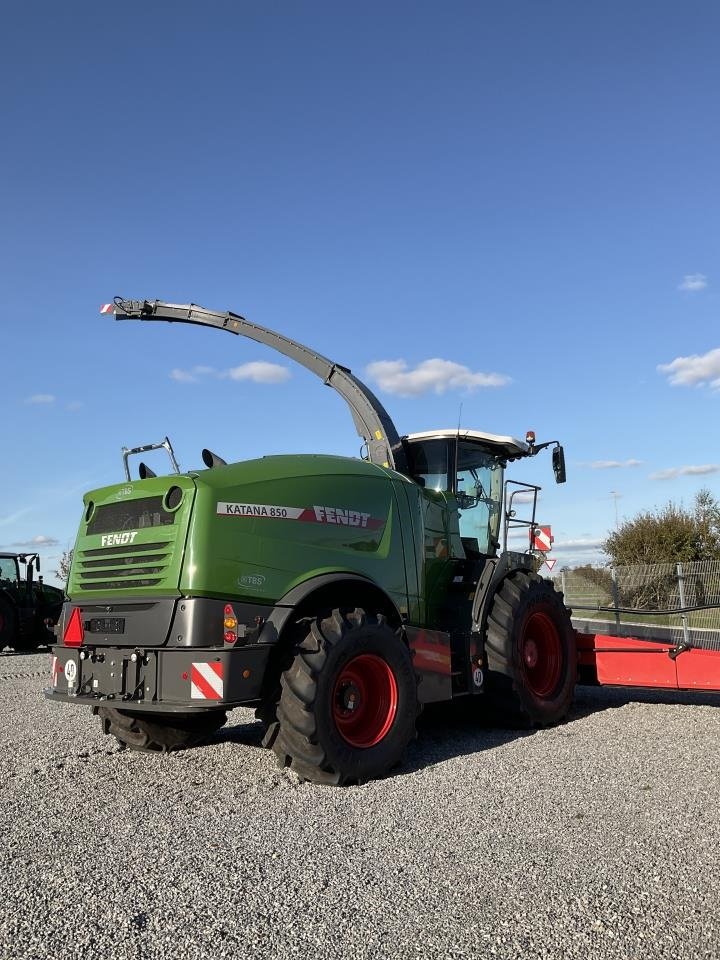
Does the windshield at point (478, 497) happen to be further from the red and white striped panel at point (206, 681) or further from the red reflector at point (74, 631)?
the red reflector at point (74, 631)

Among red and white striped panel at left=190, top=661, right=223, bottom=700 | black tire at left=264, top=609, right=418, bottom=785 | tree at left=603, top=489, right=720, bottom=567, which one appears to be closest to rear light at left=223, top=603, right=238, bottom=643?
red and white striped panel at left=190, top=661, right=223, bottom=700

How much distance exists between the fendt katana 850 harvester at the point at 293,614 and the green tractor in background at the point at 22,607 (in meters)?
11.5

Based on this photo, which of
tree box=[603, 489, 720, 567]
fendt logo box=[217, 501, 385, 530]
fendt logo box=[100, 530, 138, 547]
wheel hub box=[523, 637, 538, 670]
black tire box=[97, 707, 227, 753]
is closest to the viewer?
fendt logo box=[217, 501, 385, 530]

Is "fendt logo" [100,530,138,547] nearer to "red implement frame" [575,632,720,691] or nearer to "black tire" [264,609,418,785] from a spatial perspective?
"black tire" [264,609,418,785]

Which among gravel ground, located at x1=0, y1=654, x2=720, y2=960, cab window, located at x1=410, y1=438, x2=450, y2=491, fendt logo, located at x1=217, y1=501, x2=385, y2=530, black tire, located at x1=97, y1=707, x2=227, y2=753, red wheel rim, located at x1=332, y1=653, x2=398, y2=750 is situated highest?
cab window, located at x1=410, y1=438, x2=450, y2=491

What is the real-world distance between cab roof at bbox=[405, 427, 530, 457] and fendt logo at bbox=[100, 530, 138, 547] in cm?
328

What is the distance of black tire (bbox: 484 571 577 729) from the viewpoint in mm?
7156

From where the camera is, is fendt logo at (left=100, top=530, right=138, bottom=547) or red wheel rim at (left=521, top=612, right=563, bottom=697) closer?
fendt logo at (left=100, top=530, right=138, bottom=547)

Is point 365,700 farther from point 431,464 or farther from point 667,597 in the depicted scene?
point 667,597

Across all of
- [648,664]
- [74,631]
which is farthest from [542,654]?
[74,631]

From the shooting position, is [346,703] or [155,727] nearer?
[346,703]

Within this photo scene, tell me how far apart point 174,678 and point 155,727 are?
1526 mm

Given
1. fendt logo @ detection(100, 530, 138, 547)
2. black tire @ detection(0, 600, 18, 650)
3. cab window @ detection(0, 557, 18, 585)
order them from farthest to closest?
cab window @ detection(0, 557, 18, 585) < black tire @ detection(0, 600, 18, 650) < fendt logo @ detection(100, 530, 138, 547)

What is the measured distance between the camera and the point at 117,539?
6.11 meters
